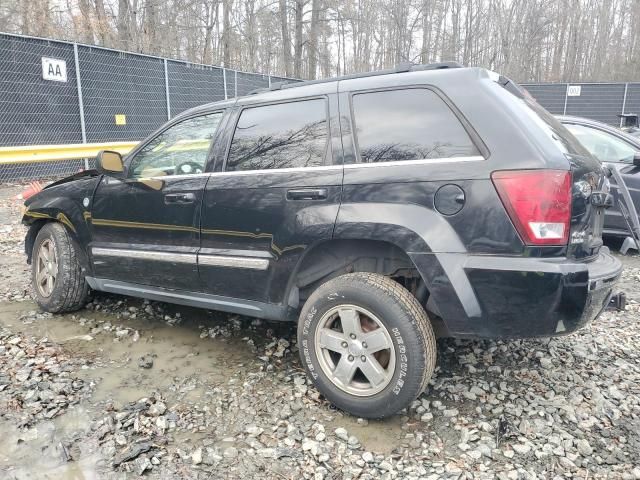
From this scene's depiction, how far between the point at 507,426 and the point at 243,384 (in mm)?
1545

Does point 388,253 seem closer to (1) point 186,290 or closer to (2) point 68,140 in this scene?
(1) point 186,290

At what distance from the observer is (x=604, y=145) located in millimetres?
6172

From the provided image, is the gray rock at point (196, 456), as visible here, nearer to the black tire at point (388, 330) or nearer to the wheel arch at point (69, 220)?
the black tire at point (388, 330)

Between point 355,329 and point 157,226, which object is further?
point 157,226

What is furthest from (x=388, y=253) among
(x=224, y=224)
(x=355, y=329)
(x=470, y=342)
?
(x=470, y=342)

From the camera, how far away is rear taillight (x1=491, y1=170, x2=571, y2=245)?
2262mm

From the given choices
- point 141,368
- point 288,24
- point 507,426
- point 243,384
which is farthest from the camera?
point 288,24

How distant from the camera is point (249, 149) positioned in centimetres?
314

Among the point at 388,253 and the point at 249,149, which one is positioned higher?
the point at 249,149

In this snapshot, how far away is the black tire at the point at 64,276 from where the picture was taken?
3941 mm

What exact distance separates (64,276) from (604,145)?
6.23 m

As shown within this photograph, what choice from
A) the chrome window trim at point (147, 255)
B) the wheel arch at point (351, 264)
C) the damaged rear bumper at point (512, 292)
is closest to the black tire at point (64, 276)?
the chrome window trim at point (147, 255)

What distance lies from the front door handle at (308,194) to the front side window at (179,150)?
825mm

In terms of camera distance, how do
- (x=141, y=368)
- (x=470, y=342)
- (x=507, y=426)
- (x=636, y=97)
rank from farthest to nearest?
(x=636, y=97)
(x=470, y=342)
(x=141, y=368)
(x=507, y=426)
